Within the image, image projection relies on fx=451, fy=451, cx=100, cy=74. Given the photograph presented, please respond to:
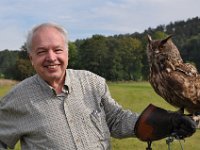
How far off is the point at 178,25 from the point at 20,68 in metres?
36.9

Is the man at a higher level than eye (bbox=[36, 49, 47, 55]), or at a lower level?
lower

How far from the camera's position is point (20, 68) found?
54344mm

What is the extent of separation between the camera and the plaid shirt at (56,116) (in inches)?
124

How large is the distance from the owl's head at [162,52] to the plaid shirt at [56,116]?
50 centimetres

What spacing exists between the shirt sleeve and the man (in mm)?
39

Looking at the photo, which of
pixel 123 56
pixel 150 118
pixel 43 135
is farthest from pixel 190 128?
pixel 123 56

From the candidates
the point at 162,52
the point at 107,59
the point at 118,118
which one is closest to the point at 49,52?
the point at 118,118

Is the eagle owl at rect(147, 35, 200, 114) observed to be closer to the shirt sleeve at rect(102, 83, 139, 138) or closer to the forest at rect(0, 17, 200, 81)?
the shirt sleeve at rect(102, 83, 139, 138)

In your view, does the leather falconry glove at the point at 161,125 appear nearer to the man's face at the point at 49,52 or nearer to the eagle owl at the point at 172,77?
the eagle owl at the point at 172,77

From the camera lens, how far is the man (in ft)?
10.2

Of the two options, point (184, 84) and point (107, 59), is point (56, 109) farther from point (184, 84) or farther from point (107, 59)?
point (107, 59)

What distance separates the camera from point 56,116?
3.17m

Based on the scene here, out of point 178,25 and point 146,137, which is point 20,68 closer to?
point 178,25

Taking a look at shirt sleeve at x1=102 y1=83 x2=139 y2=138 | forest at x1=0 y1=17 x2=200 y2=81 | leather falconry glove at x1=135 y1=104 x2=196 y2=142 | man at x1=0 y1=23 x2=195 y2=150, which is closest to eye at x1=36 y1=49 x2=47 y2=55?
man at x1=0 y1=23 x2=195 y2=150
